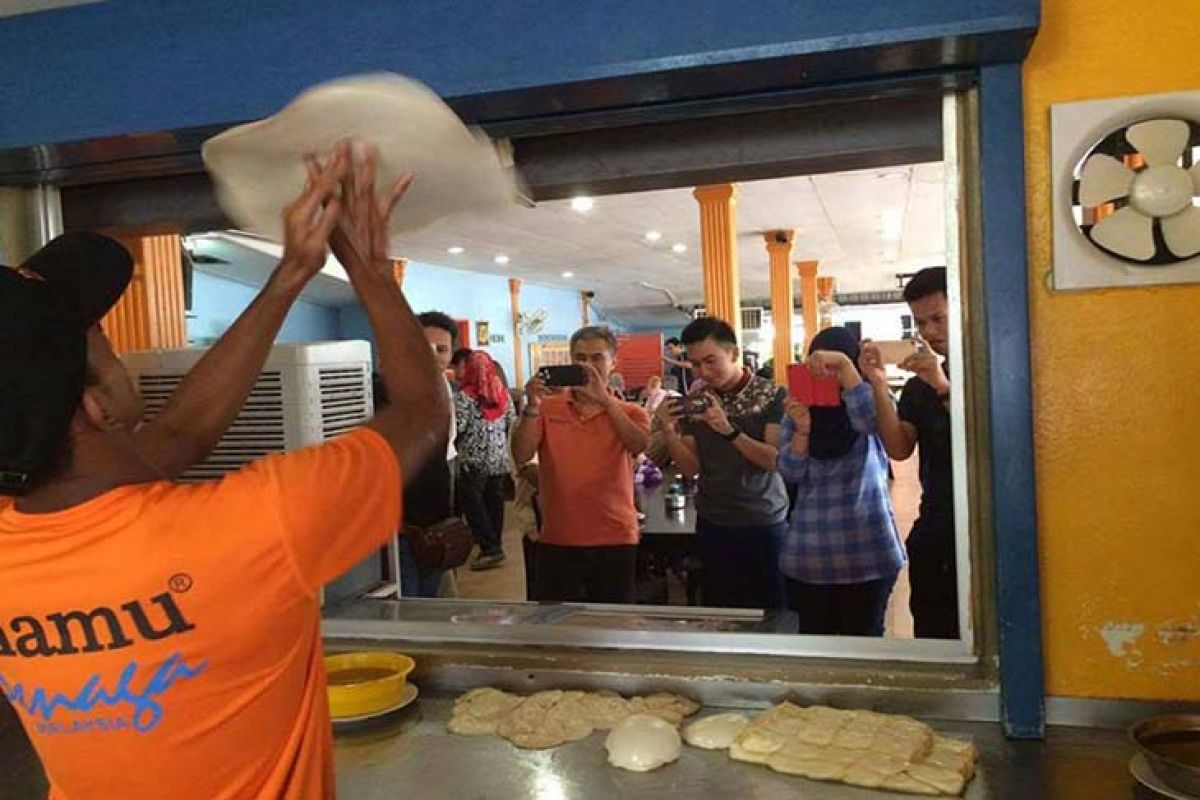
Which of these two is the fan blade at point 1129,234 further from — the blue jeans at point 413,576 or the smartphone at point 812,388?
the blue jeans at point 413,576

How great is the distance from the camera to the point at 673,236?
10609 millimetres

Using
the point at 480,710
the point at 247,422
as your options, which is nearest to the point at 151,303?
the point at 247,422

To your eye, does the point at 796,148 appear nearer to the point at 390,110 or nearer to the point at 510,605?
the point at 390,110

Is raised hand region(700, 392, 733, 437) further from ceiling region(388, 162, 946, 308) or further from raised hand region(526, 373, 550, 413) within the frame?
ceiling region(388, 162, 946, 308)

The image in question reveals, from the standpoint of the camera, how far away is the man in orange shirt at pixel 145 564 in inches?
32.8

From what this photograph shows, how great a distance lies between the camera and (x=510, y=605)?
2074mm

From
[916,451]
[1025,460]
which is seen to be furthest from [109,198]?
[916,451]

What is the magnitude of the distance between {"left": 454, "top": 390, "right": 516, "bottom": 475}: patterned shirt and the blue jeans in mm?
2029

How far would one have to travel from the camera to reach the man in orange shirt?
833 mm

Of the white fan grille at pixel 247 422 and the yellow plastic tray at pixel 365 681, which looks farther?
the white fan grille at pixel 247 422

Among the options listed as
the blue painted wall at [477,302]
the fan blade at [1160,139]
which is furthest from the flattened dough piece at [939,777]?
the blue painted wall at [477,302]

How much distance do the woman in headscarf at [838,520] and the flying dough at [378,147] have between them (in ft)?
4.73

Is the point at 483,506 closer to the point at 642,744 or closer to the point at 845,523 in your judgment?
the point at 845,523

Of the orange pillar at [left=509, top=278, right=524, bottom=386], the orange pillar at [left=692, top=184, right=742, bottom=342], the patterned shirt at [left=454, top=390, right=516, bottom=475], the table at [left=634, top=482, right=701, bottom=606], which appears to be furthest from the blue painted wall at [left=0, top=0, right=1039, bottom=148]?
the orange pillar at [left=509, top=278, right=524, bottom=386]
